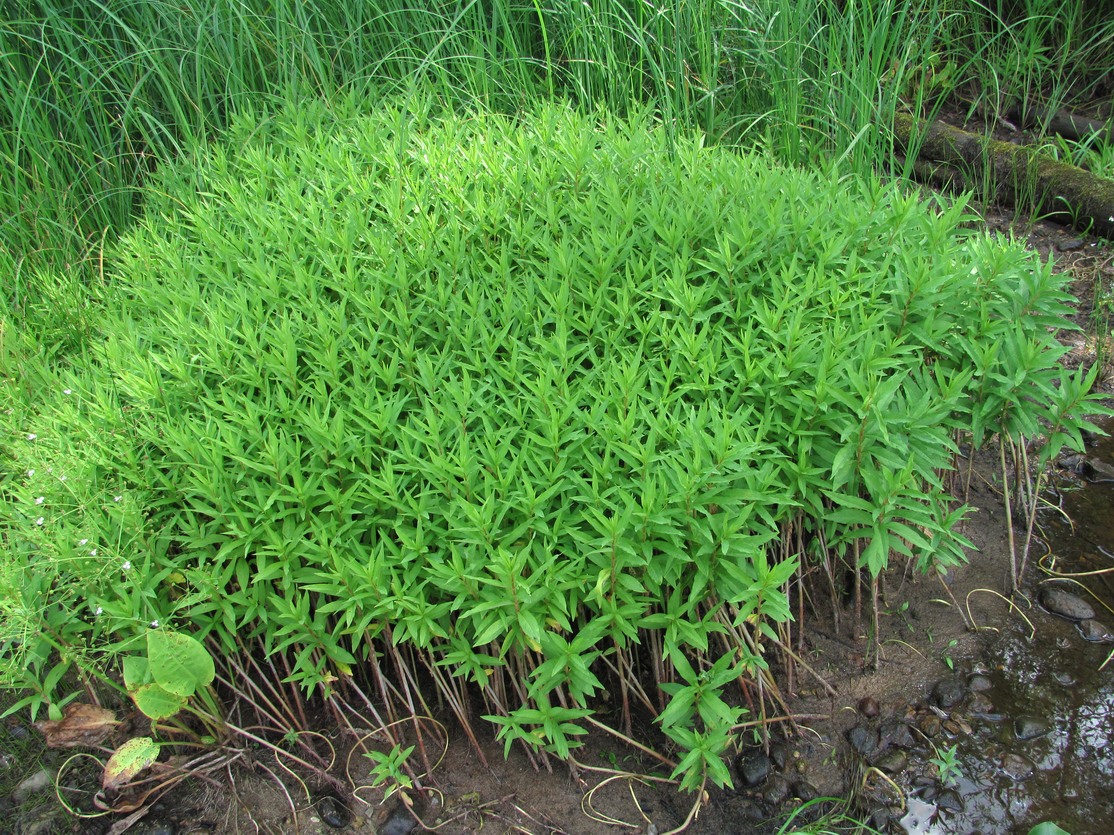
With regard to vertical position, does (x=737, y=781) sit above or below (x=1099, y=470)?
above

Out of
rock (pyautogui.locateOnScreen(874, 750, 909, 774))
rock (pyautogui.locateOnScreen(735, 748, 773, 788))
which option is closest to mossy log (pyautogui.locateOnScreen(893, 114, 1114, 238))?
rock (pyautogui.locateOnScreen(874, 750, 909, 774))

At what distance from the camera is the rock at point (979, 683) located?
2.76 meters

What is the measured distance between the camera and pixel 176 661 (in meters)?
2.29

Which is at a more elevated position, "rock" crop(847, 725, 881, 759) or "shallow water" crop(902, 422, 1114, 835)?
"rock" crop(847, 725, 881, 759)

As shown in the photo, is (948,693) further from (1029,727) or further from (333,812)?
(333,812)

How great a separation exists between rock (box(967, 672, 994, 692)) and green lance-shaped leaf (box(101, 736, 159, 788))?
2.30 meters

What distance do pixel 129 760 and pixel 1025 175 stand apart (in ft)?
16.4

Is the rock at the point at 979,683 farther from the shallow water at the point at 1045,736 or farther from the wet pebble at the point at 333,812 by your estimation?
the wet pebble at the point at 333,812

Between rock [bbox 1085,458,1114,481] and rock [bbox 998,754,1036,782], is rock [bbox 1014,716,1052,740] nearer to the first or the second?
rock [bbox 998,754,1036,782]

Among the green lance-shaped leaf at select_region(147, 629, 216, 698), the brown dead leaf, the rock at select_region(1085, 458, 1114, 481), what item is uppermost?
the green lance-shaped leaf at select_region(147, 629, 216, 698)

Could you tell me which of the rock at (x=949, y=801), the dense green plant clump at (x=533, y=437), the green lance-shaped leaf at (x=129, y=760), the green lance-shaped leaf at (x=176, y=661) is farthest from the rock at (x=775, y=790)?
the green lance-shaped leaf at (x=129, y=760)

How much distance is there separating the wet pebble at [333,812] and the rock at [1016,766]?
1.79m

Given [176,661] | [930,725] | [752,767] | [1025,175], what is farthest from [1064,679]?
[1025,175]

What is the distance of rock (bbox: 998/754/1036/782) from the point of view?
99.8 inches
